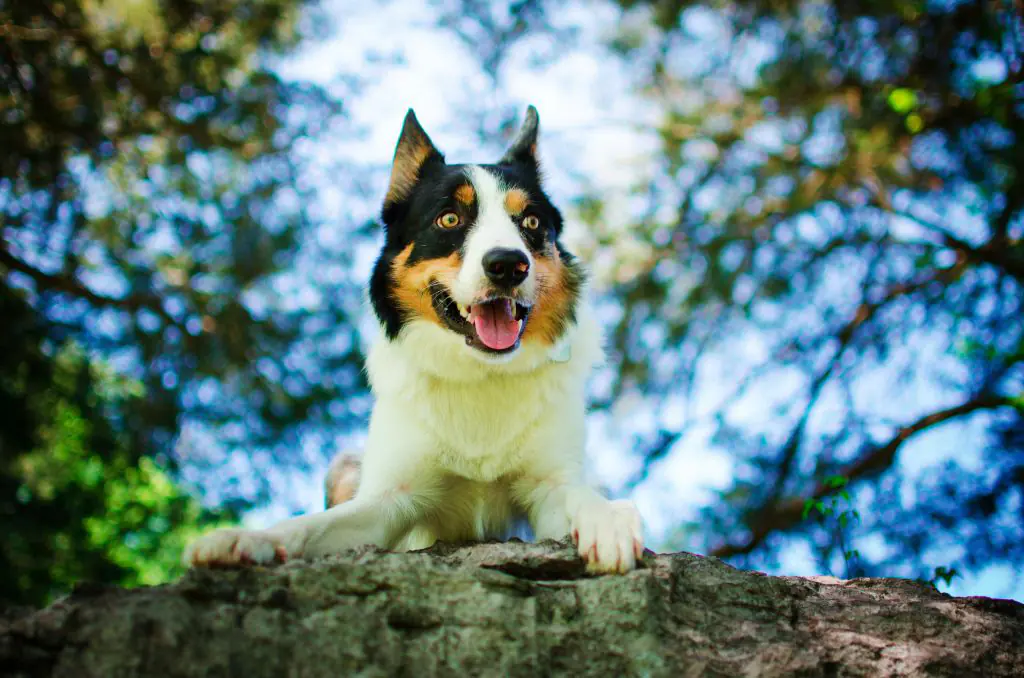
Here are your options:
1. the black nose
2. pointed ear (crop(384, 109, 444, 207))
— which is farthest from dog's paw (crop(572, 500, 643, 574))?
pointed ear (crop(384, 109, 444, 207))

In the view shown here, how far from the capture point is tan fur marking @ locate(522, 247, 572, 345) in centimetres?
370

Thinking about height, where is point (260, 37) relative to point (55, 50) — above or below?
above

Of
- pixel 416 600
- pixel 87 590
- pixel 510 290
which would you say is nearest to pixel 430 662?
pixel 416 600

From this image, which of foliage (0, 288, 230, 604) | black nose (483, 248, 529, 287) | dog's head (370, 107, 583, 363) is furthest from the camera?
foliage (0, 288, 230, 604)

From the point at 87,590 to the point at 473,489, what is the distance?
1643mm

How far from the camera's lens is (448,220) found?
3787 mm

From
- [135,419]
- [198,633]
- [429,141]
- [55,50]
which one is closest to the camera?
[198,633]

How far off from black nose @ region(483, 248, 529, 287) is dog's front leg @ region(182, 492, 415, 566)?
3.33ft

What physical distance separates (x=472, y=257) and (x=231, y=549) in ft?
5.10

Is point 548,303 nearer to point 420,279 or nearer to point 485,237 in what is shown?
point 485,237

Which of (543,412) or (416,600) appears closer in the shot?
(416,600)

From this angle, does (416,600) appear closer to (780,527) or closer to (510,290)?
(510,290)

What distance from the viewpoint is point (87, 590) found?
2.29 meters

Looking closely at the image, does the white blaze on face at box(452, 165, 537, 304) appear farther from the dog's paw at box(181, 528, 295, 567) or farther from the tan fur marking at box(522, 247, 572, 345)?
the dog's paw at box(181, 528, 295, 567)
